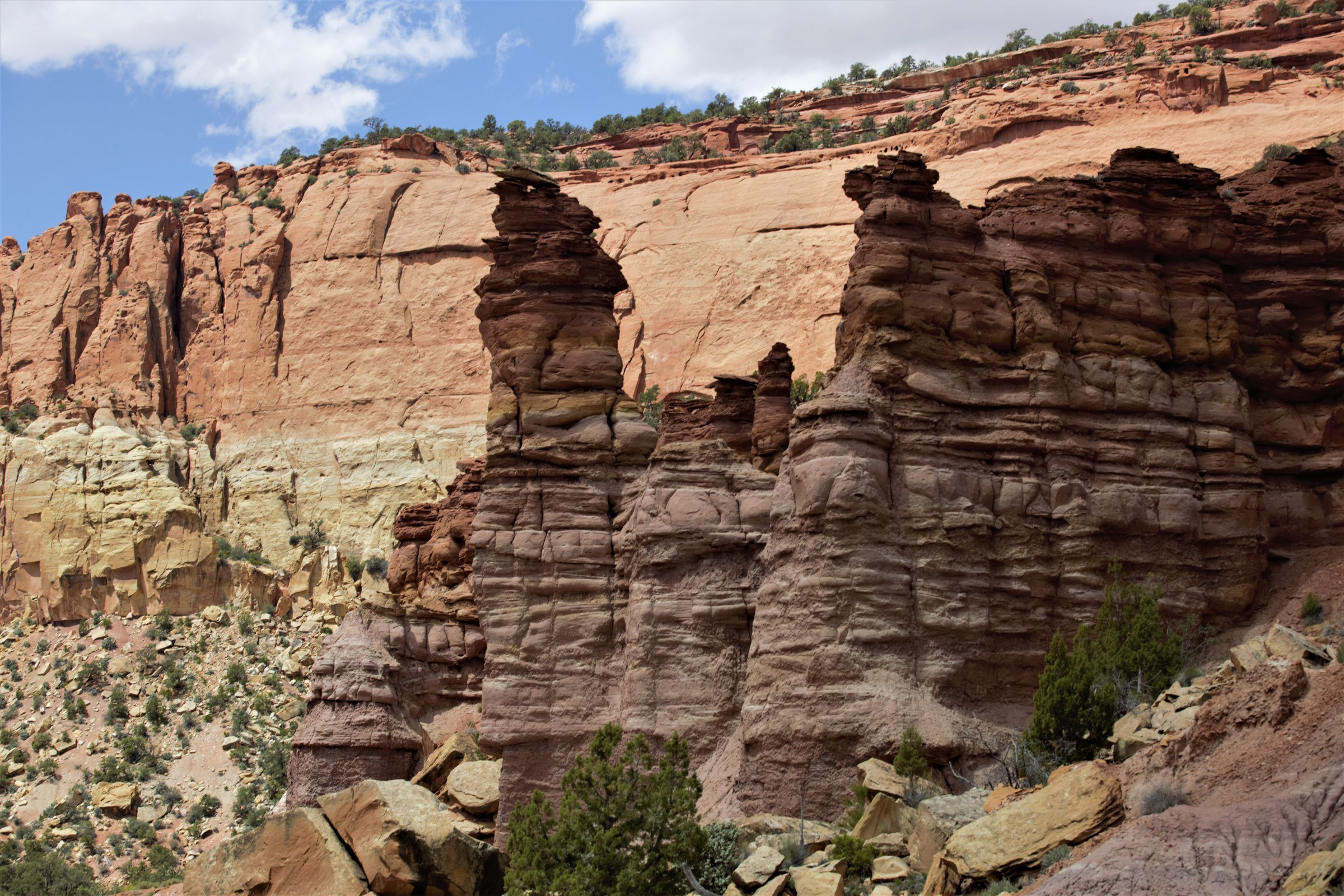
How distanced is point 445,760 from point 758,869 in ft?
35.5

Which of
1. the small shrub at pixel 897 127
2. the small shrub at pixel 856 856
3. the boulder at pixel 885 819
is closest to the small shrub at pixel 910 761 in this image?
the boulder at pixel 885 819

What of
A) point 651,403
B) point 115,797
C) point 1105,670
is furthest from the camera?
point 651,403

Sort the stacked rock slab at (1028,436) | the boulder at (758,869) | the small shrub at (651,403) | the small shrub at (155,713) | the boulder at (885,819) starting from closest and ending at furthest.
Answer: the boulder at (758,869), the boulder at (885,819), the stacked rock slab at (1028,436), the small shrub at (651,403), the small shrub at (155,713)

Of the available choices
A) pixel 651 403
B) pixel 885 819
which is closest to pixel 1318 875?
pixel 885 819

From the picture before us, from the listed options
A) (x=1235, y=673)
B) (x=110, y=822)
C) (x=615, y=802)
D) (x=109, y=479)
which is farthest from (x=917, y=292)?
(x=109, y=479)

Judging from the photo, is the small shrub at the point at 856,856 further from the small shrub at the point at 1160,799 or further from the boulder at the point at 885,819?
the small shrub at the point at 1160,799

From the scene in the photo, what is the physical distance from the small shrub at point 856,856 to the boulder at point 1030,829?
6.00ft

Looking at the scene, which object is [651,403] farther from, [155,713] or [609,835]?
[609,835]

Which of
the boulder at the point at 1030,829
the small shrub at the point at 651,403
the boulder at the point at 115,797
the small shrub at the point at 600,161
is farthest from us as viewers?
the small shrub at the point at 600,161

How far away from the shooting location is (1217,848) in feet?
47.2

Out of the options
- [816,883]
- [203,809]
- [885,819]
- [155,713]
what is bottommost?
[203,809]

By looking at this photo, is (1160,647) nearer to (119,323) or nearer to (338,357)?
(338,357)

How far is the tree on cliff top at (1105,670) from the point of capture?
874 inches

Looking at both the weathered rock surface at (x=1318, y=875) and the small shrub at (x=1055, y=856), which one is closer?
the weathered rock surface at (x=1318, y=875)
